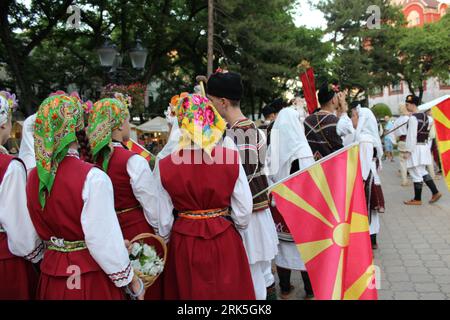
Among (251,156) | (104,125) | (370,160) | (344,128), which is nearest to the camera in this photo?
(104,125)

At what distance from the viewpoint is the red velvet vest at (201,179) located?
2.76 metres

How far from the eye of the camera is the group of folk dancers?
2291mm

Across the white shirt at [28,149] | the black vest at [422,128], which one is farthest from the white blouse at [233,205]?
the black vest at [422,128]

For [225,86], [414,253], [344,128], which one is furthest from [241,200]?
[414,253]

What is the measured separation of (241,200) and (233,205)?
8 cm

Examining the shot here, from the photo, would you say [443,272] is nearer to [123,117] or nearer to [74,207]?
[123,117]

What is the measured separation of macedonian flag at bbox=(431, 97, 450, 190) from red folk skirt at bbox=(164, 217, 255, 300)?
2.25 metres

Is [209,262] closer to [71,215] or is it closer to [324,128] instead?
[71,215]

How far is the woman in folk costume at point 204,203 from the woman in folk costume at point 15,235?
2.83 feet

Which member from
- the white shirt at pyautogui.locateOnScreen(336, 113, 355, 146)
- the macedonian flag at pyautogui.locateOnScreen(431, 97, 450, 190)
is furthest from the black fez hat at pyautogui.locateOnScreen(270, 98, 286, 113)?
the macedonian flag at pyautogui.locateOnScreen(431, 97, 450, 190)

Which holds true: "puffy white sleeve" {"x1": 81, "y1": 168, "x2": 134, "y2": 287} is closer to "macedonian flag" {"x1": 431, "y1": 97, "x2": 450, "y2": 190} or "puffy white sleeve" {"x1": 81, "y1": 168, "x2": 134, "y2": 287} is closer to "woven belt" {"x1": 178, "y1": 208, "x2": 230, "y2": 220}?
"woven belt" {"x1": 178, "y1": 208, "x2": 230, "y2": 220}

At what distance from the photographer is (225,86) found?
3354 millimetres
